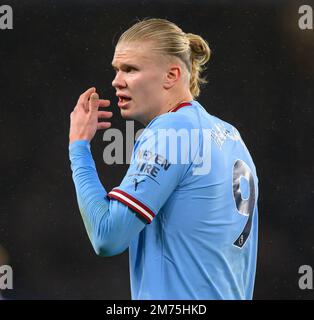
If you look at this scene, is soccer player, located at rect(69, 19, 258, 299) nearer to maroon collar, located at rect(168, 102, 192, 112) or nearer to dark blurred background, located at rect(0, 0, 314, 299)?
maroon collar, located at rect(168, 102, 192, 112)

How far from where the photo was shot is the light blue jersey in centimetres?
189

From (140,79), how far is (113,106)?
195 cm

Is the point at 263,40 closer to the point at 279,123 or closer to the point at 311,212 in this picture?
the point at 279,123

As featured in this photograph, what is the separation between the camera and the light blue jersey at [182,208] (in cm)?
189

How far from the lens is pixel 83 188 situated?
75.2 inches

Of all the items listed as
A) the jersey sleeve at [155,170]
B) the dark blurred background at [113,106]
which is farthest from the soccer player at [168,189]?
the dark blurred background at [113,106]

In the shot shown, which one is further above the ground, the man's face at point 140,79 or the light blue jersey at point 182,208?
the man's face at point 140,79

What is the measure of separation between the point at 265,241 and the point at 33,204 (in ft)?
4.10

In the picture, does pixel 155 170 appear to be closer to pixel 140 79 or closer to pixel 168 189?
pixel 168 189

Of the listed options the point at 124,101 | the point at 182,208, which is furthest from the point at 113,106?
the point at 182,208

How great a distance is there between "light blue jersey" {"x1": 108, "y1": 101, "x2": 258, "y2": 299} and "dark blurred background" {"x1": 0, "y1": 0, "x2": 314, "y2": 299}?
2.07 m

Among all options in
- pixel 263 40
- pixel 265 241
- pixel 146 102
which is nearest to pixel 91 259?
pixel 265 241

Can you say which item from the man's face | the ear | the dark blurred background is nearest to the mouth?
the man's face

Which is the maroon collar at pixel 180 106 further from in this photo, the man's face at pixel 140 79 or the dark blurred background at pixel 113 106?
the dark blurred background at pixel 113 106
